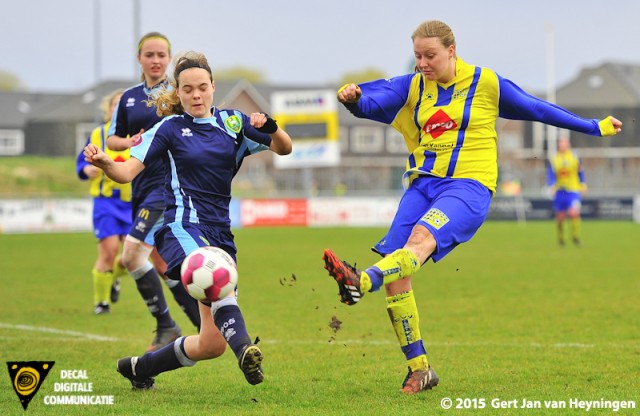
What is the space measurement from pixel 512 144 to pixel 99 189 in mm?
72365

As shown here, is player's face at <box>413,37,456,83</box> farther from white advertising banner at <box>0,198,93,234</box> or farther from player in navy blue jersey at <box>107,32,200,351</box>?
white advertising banner at <box>0,198,93,234</box>

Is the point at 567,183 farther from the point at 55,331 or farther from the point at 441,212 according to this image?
the point at 441,212

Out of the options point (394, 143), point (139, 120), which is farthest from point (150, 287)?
point (394, 143)

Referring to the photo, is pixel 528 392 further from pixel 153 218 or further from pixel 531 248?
pixel 531 248

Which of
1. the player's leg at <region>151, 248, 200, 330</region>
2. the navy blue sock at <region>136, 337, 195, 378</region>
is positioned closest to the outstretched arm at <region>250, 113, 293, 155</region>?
the navy blue sock at <region>136, 337, 195, 378</region>

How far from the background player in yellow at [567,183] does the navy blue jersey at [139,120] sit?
16416 mm

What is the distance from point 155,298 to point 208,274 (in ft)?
10.7

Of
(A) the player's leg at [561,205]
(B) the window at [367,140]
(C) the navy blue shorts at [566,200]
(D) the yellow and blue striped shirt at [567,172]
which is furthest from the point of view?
(B) the window at [367,140]

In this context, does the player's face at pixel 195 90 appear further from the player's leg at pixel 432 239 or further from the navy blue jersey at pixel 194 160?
the player's leg at pixel 432 239

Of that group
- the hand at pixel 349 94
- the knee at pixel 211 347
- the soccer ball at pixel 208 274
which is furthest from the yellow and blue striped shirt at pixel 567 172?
the soccer ball at pixel 208 274

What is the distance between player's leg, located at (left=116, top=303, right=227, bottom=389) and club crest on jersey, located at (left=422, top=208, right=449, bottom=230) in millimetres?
1477

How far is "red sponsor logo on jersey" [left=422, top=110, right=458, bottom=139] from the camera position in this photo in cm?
662

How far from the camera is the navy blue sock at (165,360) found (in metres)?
6.15

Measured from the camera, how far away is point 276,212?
37500mm
